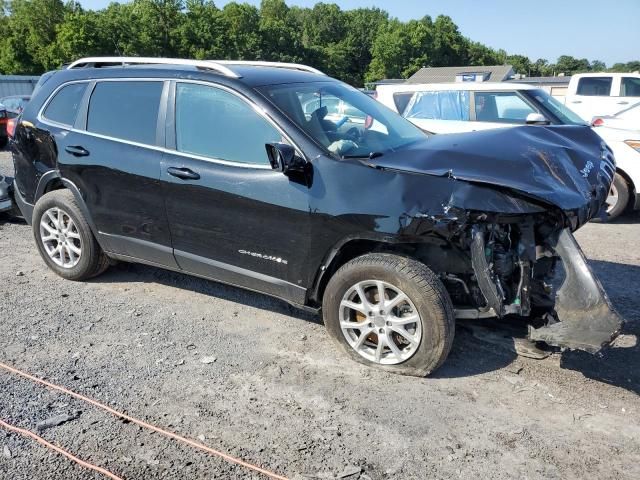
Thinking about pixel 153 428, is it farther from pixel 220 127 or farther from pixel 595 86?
pixel 595 86

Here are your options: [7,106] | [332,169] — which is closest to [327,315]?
[332,169]

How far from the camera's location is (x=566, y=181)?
361cm

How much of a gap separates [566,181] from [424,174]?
3.10ft

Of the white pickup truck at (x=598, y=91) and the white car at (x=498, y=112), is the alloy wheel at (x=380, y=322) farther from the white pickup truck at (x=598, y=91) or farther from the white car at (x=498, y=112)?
the white pickup truck at (x=598, y=91)

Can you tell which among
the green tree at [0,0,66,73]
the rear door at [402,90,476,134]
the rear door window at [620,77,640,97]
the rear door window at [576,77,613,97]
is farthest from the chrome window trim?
the green tree at [0,0,66,73]

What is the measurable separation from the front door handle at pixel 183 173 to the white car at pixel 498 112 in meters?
4.43

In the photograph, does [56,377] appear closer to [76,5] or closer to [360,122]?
[360,122]

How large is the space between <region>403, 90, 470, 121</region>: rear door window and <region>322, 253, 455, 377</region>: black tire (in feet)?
18.5

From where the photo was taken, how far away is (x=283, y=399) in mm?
3369

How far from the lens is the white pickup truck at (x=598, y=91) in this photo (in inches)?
501

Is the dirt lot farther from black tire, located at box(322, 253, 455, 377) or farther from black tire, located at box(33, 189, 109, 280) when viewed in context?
black tire, located at box(33, 189, 109, 280)

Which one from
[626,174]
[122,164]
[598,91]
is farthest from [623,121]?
[122,164]

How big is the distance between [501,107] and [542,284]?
5312 millimetres

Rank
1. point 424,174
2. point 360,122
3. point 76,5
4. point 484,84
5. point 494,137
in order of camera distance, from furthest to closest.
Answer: point 76,5, point 484,84, point 360,122, point 494,137, point 424,174
